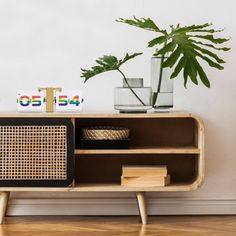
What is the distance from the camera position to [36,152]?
3.09 metres

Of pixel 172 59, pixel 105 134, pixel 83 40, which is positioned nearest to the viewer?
pixel 172 59

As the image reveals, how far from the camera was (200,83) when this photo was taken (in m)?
3.38

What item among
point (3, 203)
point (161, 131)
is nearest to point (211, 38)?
point (161, 131)

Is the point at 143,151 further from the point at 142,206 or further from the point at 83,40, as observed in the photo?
the point at 83,40

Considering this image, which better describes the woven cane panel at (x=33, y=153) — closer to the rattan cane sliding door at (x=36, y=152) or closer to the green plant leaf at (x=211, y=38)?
the rattan cane sliding door at (x=36, y=152)

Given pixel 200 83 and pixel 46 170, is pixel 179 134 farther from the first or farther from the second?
pixel 46 170

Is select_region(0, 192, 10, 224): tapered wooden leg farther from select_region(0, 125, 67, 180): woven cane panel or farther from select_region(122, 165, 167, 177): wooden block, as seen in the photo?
select_region(122, 165, 167, 177): wooden block

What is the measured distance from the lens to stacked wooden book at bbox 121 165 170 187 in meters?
3.12

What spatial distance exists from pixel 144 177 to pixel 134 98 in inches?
14.7

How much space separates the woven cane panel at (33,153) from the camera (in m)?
3.08

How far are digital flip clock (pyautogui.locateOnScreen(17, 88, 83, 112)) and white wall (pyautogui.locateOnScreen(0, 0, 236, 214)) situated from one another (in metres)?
0.20

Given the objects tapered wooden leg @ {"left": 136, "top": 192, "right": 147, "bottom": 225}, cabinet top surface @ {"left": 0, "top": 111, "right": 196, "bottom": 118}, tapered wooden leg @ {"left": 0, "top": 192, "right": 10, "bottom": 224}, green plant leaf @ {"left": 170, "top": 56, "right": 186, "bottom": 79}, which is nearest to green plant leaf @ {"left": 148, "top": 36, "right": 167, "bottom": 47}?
green plant leaf @ {"left": 170, "top": 56, "right": 186, "bottom": 79}

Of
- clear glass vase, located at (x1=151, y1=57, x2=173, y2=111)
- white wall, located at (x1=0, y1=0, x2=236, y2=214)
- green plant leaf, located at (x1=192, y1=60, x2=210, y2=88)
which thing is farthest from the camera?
white wall, located at (x1=0, y1=0, x2=236, y2=214)

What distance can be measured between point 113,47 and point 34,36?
40 centimetres
